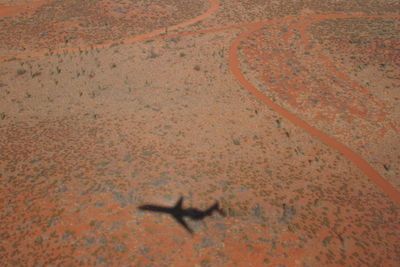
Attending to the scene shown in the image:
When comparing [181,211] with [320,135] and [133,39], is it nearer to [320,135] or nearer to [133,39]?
[320,135]

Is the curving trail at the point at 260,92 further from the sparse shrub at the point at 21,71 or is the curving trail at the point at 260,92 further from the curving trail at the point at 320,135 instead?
the sparse shrub at the point at 21,71

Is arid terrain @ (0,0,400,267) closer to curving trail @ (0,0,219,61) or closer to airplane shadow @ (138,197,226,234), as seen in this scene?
airplane shadow @ (138,197,226,234)

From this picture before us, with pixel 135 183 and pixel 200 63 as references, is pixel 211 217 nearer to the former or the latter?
pixel 135 183

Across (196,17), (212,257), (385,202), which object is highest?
(196,17)

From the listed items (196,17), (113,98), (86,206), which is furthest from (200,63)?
(86,206)

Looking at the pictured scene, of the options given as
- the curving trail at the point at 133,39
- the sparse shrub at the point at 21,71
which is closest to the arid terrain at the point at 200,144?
the sparse shrub at the point at 21,71

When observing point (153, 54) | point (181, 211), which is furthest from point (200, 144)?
point (153, 54)

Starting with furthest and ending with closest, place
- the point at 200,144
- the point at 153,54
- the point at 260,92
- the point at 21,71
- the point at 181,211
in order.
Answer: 1. the point at 153,54
2. the point at 21,71
3. the point at 260,92
4. the point at 200,144
5. the point at 181,211

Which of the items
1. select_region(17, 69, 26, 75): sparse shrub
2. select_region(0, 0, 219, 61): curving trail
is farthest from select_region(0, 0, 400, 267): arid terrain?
select_region(0, 0, 219, 61): curving trail

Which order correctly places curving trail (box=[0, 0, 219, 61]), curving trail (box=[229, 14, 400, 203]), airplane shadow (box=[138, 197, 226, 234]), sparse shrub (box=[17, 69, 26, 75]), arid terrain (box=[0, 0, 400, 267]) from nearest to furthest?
arid terrain (box=[0, 0, 400, 267]) < airplane shadow (box=[138, 197, 226, 234]) < curving trail (box=[229, 14, 400, 203]) < sparse shrub (box=[17, 69, 26, 75]) < curving trail (box=[0, 0, 219, 61])
